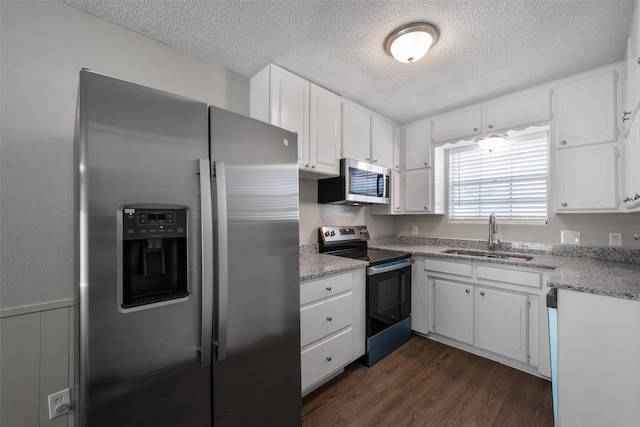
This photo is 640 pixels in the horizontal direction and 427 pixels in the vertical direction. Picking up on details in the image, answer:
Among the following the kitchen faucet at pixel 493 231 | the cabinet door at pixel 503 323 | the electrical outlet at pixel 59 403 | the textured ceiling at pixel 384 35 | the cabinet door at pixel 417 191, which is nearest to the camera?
the electrical outlet at pixel 59 403

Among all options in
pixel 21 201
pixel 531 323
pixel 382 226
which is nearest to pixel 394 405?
pixel 531 323

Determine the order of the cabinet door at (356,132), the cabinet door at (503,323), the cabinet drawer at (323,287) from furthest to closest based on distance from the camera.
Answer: the cabinet door at (356,132) < the cabinet door at (503,323) < the cabinet drawer at (323,287)

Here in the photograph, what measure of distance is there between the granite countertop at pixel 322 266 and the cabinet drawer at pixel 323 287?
53mm

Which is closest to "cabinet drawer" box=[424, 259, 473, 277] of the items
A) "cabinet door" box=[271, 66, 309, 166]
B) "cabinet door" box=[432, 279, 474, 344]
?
"cabinet door" box=[432, 279, 474, 344]

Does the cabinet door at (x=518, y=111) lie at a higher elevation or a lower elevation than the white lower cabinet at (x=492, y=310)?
Result: higher

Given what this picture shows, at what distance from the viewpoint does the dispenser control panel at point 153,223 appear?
0.94 m

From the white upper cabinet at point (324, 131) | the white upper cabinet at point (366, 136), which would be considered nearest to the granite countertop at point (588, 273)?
the white upper cabinet at point (366, 136)

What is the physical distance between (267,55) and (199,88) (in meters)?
0.55

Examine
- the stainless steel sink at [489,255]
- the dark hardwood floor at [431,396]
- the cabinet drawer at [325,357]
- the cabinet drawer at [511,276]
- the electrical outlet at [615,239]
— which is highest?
the electrical outlet at [615,239]

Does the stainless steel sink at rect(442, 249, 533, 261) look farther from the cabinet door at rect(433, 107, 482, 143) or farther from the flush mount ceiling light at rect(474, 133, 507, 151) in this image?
the cabinet door at rect(433, 107, 482, 143)

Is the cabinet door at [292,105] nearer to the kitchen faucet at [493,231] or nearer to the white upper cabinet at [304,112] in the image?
the white upper cabinet at [304,112]

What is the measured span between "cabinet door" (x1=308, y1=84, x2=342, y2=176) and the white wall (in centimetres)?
140

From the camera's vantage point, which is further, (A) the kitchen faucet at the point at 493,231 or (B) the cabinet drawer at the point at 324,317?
(A) the kitchen faucet at the point at 493,231

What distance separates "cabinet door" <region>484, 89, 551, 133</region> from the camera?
2285 mm
